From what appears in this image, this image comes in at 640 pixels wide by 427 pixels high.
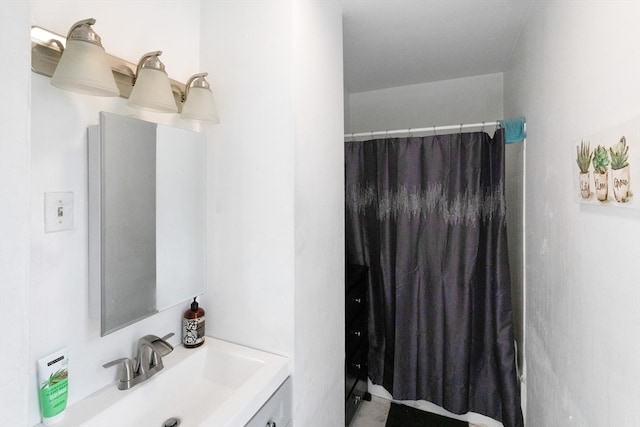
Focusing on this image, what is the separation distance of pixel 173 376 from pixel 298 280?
561mm

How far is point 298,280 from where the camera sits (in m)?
1.11

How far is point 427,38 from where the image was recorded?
5.89ft

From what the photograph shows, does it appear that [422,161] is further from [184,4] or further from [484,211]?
[184,4]

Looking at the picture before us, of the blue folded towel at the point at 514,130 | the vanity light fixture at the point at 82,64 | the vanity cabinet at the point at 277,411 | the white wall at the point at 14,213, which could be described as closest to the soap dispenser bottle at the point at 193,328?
the vanity cabinet at the point at 277,411

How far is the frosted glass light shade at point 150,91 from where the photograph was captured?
910 millimetres

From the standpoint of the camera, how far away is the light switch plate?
772mm

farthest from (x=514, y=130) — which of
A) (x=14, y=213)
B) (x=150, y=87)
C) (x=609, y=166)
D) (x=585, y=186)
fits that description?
(x=14, y=213)

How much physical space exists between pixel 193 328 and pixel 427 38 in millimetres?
2075

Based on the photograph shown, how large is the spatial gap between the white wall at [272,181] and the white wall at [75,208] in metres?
0.30

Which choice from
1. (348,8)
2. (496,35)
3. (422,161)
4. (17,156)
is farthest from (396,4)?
(17,156)

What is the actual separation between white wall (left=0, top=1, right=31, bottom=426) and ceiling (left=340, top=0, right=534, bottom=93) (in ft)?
4.69

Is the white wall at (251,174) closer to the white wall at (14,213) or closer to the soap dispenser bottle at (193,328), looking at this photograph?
the soap dispenser bottle at (193,328)

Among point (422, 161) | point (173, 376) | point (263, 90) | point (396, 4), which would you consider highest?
point (396, 4)

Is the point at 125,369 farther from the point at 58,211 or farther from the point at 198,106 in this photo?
the point at 198,106
